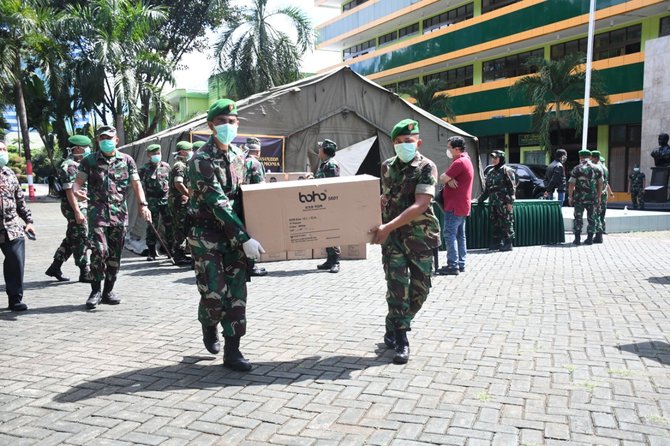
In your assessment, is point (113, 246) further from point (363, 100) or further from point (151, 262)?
point (363, 100)

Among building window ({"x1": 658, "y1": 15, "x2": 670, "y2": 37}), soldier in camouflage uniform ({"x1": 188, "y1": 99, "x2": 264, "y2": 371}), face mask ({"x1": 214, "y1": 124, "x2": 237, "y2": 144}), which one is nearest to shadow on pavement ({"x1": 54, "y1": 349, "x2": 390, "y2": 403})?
soldier in camouflage uniform ({"x1": 188, "y1": 99, "x2": 264, "y2": 371})

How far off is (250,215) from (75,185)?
3.01m

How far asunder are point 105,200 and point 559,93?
23762 mm

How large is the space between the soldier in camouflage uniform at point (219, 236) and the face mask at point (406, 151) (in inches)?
47.6

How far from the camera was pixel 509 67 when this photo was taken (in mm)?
32750

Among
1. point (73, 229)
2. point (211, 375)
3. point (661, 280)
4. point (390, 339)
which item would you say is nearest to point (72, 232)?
point (73, 229)

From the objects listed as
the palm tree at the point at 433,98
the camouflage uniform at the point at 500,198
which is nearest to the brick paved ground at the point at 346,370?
the camouflage uniform at the point at 500,198

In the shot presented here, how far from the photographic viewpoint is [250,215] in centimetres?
382

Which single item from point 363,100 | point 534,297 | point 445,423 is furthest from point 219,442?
point 363,100

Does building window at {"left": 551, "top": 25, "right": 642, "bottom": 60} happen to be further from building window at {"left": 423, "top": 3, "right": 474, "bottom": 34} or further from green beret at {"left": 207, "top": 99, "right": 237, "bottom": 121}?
green beret at {"left": 207, "top": 99, "right": 237, "bottom": 121}

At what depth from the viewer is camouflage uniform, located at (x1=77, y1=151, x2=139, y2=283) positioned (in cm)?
590

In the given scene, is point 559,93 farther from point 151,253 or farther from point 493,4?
point 151,253

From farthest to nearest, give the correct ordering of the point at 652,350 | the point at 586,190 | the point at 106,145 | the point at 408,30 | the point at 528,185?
the point at 408,30, the point at 528,185, the point at 586,190, the point at 106,145, the point at 652,350

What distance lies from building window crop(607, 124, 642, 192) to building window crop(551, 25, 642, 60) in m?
3.56
